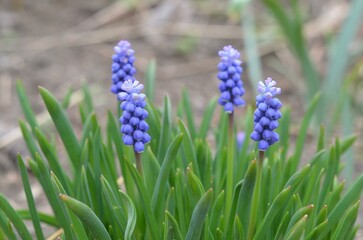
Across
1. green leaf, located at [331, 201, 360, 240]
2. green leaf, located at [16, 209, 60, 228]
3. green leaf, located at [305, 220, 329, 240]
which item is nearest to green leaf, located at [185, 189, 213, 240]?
green leaf, located at [305, 220, 329, 240]

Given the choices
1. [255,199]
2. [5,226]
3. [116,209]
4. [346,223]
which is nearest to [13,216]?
[5,226]

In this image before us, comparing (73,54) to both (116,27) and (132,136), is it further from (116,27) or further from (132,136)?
(132,136)

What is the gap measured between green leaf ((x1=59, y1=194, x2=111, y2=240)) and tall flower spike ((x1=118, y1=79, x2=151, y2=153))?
0.21 meters

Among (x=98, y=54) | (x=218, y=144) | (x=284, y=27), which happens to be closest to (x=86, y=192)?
(x=218, y=144)

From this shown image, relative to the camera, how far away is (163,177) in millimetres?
2078

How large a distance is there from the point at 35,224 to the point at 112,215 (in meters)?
0.31

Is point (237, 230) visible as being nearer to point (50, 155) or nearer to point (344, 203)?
point (344, 203)

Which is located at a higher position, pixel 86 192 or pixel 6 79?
pixel 6 79

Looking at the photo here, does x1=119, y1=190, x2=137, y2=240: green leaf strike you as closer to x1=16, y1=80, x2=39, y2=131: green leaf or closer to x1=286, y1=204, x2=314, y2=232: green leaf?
x1=286, y1=204, x2=314, y2=232: green leaf

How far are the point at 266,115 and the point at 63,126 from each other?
81cm

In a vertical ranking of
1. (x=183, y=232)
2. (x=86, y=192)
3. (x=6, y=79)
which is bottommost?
(x=183, y=232)

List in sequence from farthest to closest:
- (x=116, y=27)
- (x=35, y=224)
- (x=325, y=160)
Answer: (x=116, y=27) → (x=325, y=160) → (x=35, y=224)

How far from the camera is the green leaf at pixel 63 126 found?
2275 millimetres

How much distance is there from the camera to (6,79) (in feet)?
15.4
